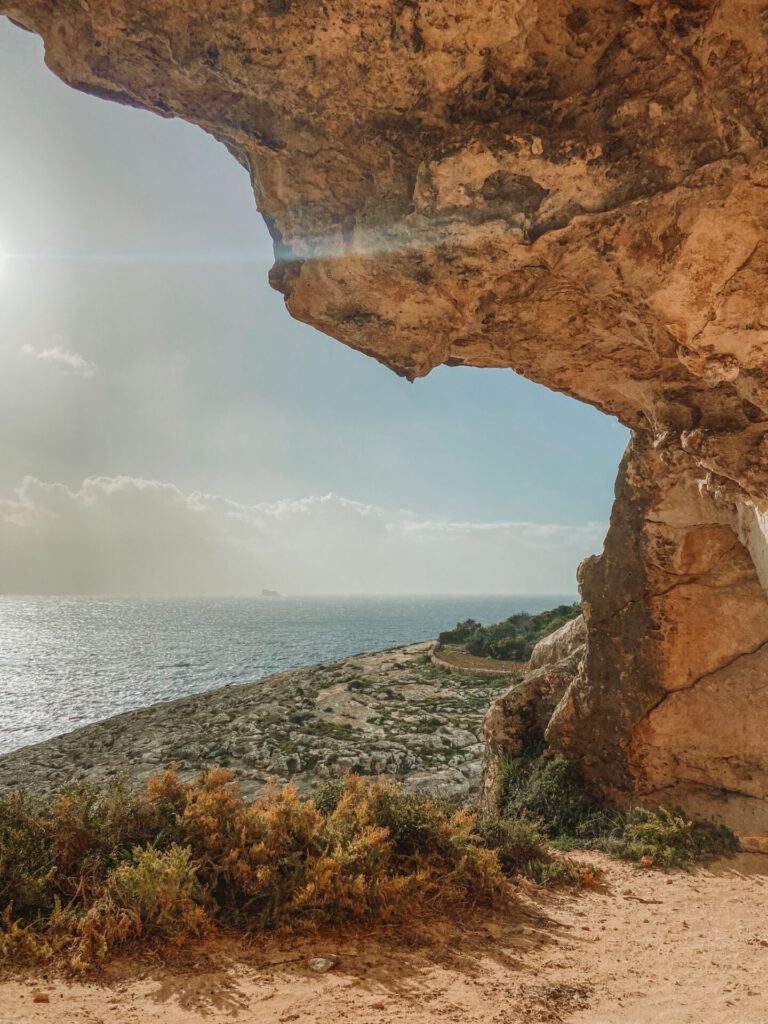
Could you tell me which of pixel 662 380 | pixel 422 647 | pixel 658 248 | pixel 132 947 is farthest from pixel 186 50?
pixel 422 647

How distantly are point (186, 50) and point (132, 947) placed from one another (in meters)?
6.88

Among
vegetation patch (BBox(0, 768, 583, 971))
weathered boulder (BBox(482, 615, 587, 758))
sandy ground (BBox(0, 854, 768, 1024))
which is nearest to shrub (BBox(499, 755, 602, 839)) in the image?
weathered boulder (BBox(482, 615, 587, 758))

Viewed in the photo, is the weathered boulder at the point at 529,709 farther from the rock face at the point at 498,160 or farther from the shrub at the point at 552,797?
the rock face at the point at 498,160

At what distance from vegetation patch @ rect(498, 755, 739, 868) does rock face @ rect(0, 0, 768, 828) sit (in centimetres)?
378

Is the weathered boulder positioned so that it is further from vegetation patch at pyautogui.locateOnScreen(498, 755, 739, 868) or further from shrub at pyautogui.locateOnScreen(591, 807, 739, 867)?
shrub at pyautogui.locateOnScreen(591, 807, 739, 867)

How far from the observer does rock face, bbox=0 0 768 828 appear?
397 cm

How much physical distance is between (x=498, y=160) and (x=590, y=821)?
322 inches

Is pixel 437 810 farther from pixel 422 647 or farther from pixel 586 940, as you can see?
pixel 422 647

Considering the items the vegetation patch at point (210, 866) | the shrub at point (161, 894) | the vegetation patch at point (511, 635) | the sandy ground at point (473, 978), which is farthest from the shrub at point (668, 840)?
the vegetation patch at point (511, 635)

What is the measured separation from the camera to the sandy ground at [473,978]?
3.25 meters

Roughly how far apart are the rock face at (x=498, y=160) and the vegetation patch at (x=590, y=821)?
3.78 metres

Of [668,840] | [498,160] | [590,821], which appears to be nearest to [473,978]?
[668,840]

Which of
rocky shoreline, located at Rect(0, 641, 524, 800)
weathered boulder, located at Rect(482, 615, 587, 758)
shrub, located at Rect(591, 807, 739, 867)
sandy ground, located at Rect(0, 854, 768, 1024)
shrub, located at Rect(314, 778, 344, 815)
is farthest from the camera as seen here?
rocky shoreline, located at Rect(0, 641, 524, 800)

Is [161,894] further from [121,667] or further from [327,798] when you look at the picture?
[121,667]
